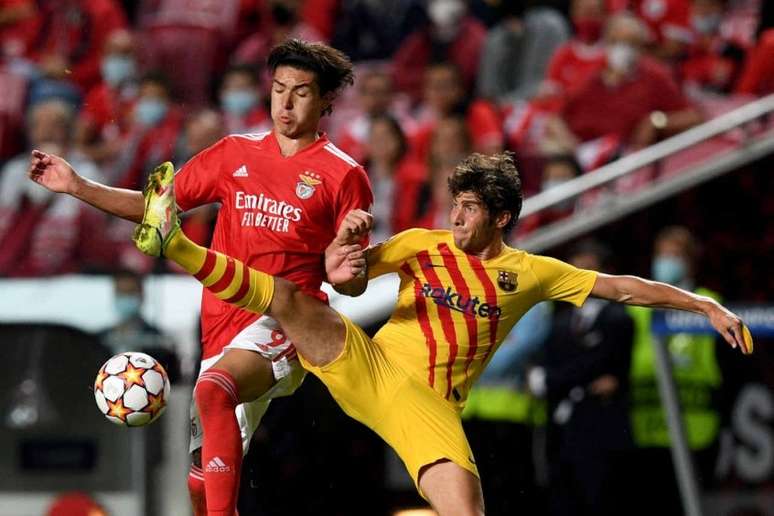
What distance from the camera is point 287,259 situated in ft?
20.7

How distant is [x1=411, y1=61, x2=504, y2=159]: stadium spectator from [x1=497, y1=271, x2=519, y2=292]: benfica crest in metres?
3.45

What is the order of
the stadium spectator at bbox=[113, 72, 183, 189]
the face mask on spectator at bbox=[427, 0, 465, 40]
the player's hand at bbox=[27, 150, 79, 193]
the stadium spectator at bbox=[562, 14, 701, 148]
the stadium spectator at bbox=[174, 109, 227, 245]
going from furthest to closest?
the face mask on spectator at bbox=[427, 0, 465, 40]
the stadium spectator at bbox=[562, 14, 701, 148]
the stadium spectator at bbox=[113, 72, 183, 189]
the stadium spectator at bbox=[174, 109, 227, 245]
the player's hand at bbox=[27, 150, 79, 193]

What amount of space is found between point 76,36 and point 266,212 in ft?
20.8

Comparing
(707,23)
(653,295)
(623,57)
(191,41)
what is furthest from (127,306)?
(707,23)

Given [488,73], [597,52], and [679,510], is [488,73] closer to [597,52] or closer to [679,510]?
[597,52]

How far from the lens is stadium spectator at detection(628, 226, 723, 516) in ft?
31.6

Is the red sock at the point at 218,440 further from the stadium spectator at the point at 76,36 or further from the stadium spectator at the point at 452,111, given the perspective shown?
the stadium spectator at the point at 76,36

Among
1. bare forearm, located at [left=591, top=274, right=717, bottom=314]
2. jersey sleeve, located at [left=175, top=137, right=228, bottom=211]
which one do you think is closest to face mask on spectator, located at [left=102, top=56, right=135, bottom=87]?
jersey sleeve, located at [left=175, top=137, right=228, bottom=211]

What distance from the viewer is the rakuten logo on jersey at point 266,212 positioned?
6.26 metres

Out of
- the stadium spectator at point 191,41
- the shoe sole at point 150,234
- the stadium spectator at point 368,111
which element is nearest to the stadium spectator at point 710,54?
the stadium spectator at point 368,111

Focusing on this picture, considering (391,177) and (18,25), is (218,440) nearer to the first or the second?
(391,177)

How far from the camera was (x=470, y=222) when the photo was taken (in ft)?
21.0

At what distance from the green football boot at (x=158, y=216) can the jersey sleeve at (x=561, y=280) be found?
4.77ft

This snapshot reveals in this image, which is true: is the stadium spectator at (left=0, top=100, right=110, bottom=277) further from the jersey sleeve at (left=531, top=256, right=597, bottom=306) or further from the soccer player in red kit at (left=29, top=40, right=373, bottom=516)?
the jersey sleeve at (left=531, top=256, right=597, bottom=306)
